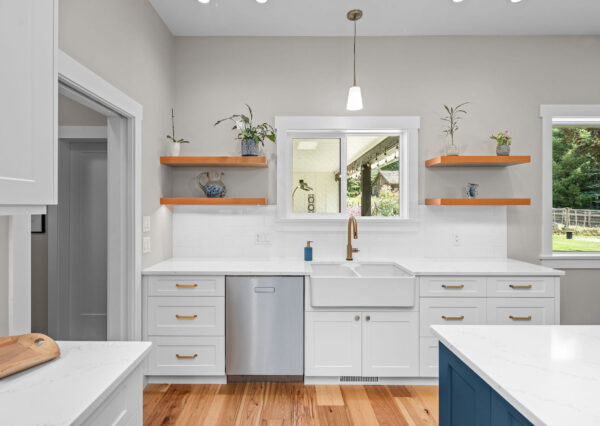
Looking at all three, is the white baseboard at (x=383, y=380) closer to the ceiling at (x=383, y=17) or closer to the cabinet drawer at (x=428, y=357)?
the cabinet drawer at (x=428, y=357)

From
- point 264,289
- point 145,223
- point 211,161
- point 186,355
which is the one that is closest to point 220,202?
point 211,161

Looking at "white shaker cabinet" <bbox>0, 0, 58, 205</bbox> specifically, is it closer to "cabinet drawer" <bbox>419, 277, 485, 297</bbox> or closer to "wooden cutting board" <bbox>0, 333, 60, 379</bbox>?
"wooden cutting board" <bbox>0, 333, 60, 379</bbox>

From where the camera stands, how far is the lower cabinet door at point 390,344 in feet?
8.46

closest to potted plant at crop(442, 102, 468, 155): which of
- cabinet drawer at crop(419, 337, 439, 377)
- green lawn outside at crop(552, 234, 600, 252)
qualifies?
green lawn outside at crop(552, 234, 600, 252)

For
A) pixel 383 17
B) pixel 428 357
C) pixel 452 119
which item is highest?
pixel 383 17

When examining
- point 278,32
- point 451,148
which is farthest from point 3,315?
point 451,148

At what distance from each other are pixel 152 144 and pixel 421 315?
243cm

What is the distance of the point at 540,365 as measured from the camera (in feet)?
3.34

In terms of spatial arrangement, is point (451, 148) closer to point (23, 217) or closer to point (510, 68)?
point (510, 68)

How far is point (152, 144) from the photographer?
2.81 m

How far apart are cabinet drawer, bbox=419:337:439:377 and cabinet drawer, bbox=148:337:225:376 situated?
1.45m

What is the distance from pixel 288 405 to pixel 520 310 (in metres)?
1.78

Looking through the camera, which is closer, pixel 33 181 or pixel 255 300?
pixel 33 181

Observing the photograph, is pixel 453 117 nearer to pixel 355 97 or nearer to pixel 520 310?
pixel 355 97
